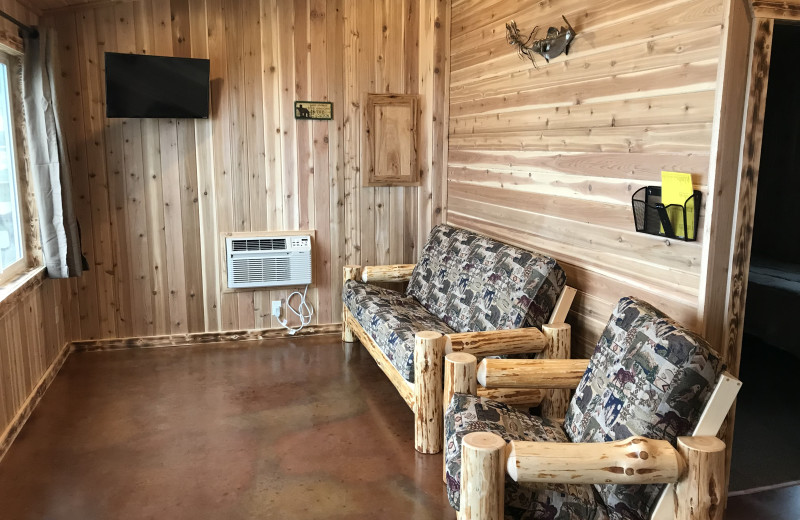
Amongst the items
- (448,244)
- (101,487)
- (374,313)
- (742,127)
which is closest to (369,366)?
(374,313)

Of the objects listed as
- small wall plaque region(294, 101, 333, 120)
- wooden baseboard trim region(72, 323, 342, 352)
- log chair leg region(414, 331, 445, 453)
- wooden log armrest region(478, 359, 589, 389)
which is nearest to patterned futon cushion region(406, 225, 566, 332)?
log chair leg region(414, 331, 445, 453)

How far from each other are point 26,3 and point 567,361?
3.58 m

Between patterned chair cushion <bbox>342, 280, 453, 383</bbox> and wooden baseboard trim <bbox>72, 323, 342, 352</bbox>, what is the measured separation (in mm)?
541

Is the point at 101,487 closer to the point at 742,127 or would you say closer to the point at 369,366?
the point at 369,366

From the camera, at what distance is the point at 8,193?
3.58 meters

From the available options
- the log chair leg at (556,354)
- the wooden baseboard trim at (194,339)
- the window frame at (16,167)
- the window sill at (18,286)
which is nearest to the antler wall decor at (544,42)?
the log chair leg at (556,354)

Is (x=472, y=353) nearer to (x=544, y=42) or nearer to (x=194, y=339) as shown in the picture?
(x=544, y=42)

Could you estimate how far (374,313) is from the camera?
3.77 m

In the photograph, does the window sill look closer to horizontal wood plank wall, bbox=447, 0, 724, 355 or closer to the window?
the window

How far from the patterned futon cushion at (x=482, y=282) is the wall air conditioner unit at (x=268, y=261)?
0.89m

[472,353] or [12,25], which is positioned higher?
[12,25]

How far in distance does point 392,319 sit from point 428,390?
2.34ft

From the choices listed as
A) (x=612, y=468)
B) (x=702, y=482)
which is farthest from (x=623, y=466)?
(x=702, y=482)

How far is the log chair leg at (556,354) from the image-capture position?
294 cm
